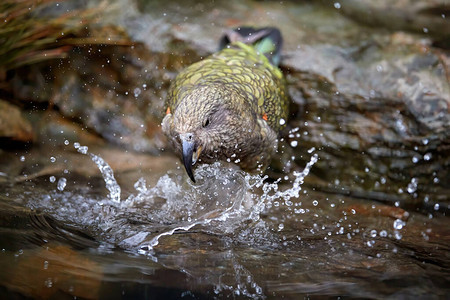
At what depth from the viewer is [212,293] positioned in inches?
97.7

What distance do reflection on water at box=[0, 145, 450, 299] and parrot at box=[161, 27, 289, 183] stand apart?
12.8 inches

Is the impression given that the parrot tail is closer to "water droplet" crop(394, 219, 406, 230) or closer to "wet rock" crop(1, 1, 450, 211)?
"wet rock" crop(1, 1, 450, 211)

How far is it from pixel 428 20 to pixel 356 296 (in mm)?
3551

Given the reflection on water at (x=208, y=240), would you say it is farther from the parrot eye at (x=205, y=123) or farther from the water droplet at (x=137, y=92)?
the water droplet at (x=137, y=92)

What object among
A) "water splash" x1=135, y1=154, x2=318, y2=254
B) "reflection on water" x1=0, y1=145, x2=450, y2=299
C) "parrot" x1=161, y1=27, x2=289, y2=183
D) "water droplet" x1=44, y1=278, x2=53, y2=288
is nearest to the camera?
"water droplet" x1=44, y1=278, x2=53, y2=288

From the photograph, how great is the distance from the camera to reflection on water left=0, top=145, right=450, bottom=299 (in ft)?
8.30

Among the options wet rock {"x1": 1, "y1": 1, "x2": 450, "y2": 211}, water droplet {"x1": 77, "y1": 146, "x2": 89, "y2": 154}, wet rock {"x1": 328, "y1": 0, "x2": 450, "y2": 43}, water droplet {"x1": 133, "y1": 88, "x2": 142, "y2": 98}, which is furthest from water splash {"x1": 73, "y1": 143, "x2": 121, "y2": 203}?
wet rock {"x1": 328, "y1": 0, "x2": 450, "y2": 43}

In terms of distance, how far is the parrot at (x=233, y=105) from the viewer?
334 centimetres

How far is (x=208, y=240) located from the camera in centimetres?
322

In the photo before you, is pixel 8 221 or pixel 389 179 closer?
pixel 8 221

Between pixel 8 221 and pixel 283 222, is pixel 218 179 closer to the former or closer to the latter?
pixel 283 222

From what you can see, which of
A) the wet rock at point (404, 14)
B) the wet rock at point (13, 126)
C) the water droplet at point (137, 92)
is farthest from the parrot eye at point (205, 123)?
the wet rock at point (404, 14)

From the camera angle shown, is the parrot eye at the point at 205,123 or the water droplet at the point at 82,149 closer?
the parrot eye at the point at 205,123

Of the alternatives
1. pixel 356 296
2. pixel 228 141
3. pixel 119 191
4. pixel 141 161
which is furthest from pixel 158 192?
pixel 356 296
